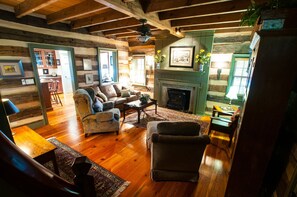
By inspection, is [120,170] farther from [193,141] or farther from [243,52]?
[243,52]

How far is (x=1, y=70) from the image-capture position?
310 centimetres

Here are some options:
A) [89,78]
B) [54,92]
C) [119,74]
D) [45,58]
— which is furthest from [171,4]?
[45,58]

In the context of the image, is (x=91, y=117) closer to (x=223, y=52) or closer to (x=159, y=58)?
(x=159, y=58)

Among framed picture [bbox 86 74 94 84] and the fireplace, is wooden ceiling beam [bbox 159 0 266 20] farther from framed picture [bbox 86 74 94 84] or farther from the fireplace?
framed picture [bbox 86 74 94 84]

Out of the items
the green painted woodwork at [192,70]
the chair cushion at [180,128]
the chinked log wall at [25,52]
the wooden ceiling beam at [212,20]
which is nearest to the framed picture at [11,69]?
the chinked log wall at [25,52]

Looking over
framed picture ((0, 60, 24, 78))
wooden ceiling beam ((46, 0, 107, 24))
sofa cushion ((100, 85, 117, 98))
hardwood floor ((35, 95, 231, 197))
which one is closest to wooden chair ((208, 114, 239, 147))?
hardwood floor ((35, 95, 231, 197))

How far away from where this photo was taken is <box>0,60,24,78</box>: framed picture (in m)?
3.12

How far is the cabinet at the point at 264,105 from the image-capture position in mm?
1271

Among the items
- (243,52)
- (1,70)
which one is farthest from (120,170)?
(243,52)

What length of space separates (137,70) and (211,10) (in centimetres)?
470

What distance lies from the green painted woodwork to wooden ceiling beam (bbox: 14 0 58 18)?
370 centimetres

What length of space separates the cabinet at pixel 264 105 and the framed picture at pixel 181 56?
3.47 meters

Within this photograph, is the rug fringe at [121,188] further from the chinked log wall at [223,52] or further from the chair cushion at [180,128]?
the chinked log wall at [223,52]

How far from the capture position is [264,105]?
1398mm
